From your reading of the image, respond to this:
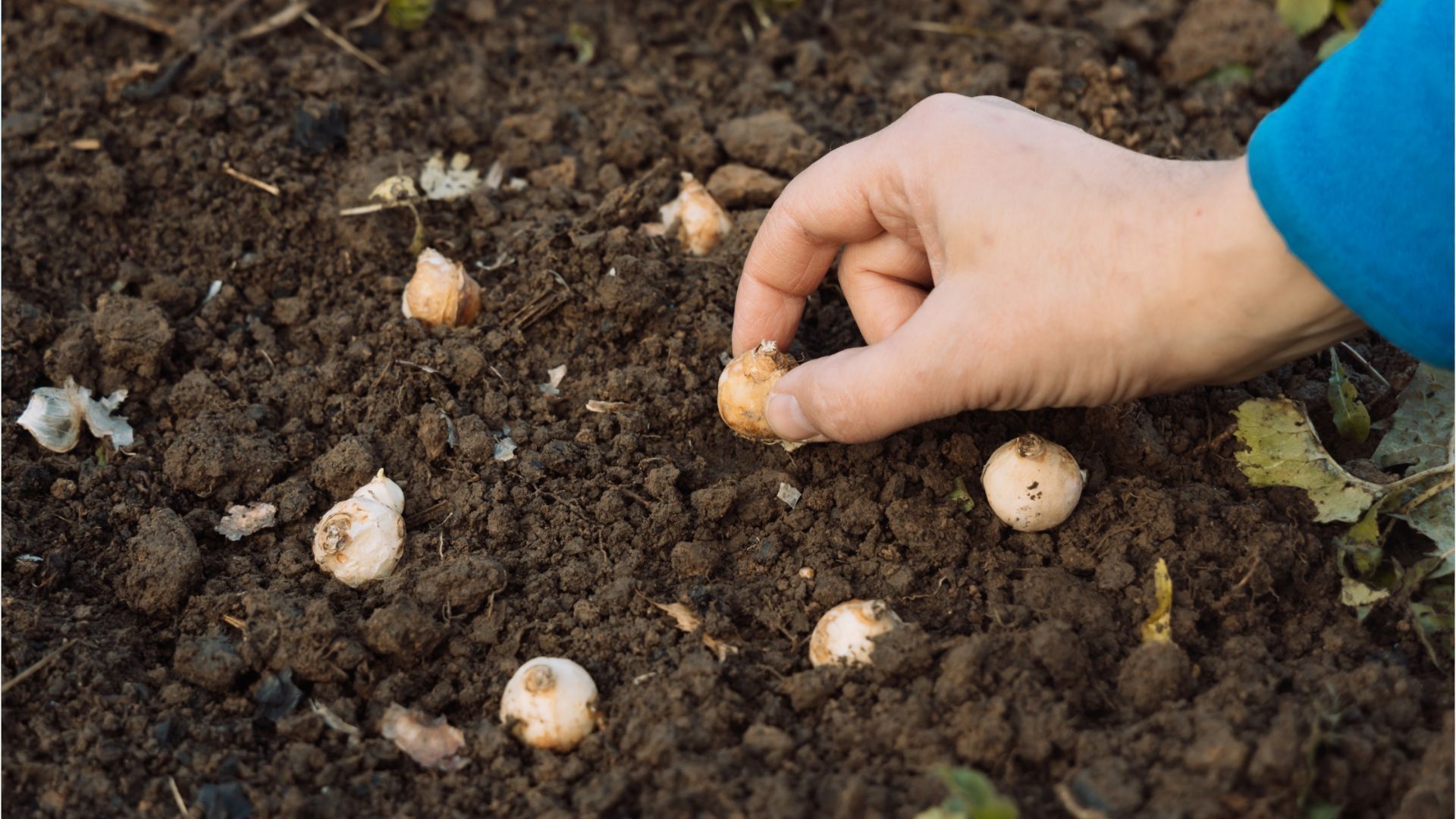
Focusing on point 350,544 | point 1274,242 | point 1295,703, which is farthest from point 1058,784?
point 350,544

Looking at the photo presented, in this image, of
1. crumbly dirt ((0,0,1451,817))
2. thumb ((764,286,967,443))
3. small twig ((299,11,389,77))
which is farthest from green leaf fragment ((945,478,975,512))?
small twig ((299,11,389,77))

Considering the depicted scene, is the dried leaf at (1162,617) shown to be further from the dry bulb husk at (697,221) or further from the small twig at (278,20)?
the small twig at (278,20)

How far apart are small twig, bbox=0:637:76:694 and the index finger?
1.57 m

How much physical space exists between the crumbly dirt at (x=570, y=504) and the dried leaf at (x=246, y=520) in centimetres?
3

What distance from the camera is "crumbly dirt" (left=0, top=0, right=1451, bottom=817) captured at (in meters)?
2.01

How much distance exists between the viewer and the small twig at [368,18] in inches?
160

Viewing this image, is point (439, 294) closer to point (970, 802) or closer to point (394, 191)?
point (394, 191)

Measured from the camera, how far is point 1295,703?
A: 1982 mm

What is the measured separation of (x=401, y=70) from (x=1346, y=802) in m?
3.51

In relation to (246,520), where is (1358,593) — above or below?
above

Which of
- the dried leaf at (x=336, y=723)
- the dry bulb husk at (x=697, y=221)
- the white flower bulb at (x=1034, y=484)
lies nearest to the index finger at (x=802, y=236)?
the dry bulb husk at (x=697, y=221)

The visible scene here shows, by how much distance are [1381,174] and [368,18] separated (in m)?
3.39

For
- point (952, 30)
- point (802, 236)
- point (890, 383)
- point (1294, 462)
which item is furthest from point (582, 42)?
point (1294, 462)

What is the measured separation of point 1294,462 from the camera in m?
2.50
